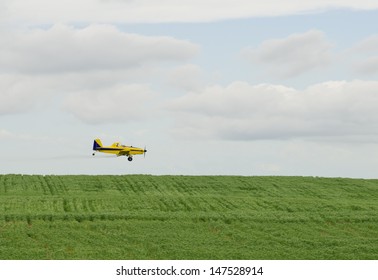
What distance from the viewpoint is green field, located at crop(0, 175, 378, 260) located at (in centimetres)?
4481

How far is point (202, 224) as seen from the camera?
182 feet

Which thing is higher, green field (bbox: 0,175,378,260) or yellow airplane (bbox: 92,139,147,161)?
yellow airplane (bbox: 92,139,147,161)

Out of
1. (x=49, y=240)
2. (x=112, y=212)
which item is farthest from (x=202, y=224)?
(x=49, y=240)

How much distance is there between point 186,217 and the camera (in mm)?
58312

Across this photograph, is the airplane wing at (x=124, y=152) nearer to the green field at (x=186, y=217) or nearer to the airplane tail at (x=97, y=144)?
the airplane tail at (x=97, y=144)

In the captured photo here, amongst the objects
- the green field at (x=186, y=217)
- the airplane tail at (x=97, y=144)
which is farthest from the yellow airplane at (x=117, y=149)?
the green field at (x=186, y=217)

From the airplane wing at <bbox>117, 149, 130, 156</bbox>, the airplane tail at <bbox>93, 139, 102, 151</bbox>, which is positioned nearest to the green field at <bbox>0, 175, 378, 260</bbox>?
the airplane wing at <bbox>117, 149, 130, 156</bbox>

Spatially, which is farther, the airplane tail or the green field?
the airplane tail

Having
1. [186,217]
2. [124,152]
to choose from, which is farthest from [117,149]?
[186,217]

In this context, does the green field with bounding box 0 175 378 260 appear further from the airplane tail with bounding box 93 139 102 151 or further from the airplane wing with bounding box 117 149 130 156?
the airplane tail with bounding box 93 139 102 151

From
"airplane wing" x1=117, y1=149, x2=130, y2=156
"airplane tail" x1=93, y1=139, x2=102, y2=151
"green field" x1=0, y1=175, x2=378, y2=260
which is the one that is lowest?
"green field" x1=0, y1=175, x2=378, y2=260

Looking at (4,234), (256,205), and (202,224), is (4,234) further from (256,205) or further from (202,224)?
(256,205)

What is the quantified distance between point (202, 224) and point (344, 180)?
41283 mm

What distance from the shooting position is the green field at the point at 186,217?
44.8 meters
